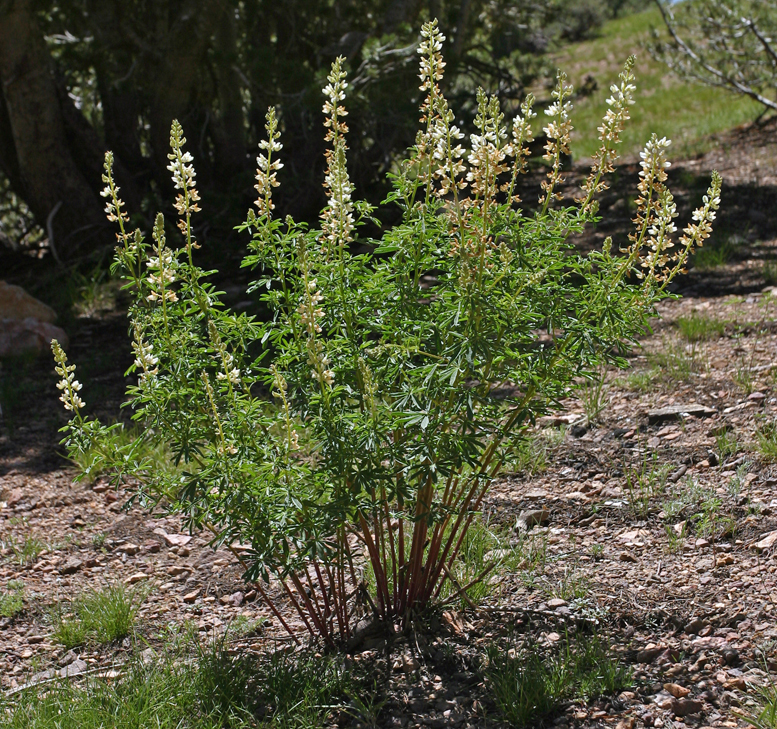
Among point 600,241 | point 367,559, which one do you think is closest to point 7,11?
point 600,241

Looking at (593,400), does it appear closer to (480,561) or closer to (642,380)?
(642,380)

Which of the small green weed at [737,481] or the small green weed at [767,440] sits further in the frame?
the small green weed at [767,440]

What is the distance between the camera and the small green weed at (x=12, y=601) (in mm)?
3551

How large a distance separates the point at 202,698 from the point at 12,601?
1.41m

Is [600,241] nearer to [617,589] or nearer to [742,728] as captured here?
[617,589]

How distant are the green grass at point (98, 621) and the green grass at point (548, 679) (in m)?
1.54

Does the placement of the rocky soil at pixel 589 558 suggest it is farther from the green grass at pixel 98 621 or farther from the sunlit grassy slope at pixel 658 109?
the sunlit grassy slope at pixel 658 109

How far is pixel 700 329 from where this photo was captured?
5.52m

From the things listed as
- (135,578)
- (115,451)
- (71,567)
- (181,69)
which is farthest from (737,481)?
(181,69)

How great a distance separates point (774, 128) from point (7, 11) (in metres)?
9.94

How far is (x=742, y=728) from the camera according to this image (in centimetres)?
240

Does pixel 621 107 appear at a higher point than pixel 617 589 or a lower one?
higher

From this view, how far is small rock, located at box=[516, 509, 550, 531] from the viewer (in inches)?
147

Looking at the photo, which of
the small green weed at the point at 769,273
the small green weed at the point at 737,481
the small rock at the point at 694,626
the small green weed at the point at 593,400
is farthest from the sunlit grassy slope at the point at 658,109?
the small rock at the point at 694,626
